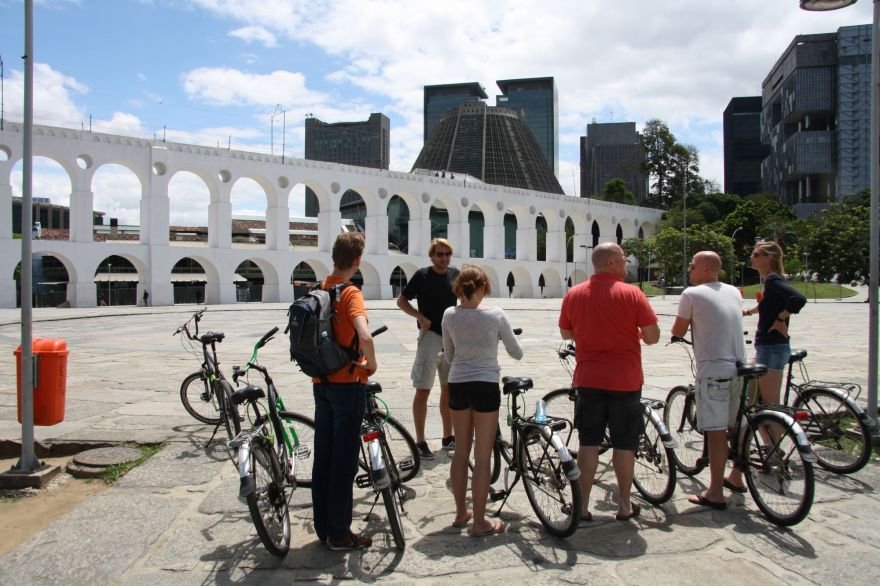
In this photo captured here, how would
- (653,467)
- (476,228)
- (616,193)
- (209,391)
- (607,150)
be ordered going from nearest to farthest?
(653,467) → (209,391) → (476,228) → (616,193) → (607,150)

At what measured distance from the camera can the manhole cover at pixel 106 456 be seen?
4902 mm

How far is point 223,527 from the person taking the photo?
378 cm

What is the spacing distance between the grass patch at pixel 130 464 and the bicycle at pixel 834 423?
478 cm

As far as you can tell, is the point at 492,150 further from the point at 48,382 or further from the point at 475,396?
the point at 475,396

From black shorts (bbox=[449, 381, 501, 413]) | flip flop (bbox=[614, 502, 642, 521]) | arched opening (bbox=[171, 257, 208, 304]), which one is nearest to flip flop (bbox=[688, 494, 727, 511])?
flip flop (bbox=[614, 502, 642, 521])

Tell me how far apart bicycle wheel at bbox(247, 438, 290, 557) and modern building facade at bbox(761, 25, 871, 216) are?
88.1 meters

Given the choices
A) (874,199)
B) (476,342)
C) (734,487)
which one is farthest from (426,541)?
(874,199)

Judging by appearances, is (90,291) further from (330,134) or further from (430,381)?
(330,134)

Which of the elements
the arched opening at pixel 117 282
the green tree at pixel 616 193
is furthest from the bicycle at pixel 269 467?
the green tree at pixel 616 193

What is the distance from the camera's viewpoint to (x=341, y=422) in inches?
135

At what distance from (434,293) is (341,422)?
70.9 inches

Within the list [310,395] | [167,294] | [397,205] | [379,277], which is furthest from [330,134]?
[310,395]

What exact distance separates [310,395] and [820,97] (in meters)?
95.0

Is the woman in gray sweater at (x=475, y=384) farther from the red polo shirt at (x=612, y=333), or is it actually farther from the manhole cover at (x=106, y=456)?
the manhole cover at (x=106, y=456)
